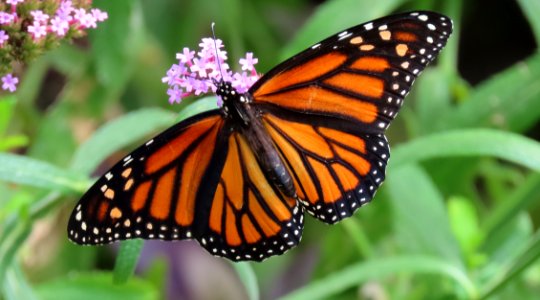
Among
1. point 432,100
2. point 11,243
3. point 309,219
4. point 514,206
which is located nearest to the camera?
point 11,243

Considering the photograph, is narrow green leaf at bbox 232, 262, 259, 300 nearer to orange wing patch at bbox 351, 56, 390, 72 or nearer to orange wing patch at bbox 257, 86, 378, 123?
orange wing patch at bbox 257, 86, 378, 123

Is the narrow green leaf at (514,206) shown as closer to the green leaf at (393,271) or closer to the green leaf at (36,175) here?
the green leaf at (393,271)

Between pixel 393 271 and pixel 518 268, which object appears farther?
pixel 393 271

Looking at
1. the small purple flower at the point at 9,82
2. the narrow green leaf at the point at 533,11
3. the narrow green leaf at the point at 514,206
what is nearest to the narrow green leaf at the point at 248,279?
the small purple flower at the point at 9,82

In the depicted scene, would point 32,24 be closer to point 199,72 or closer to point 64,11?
point 64,11

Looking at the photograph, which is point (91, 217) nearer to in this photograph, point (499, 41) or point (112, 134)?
point (112, 134)

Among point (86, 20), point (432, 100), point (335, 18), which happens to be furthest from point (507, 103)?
point (86, 20)

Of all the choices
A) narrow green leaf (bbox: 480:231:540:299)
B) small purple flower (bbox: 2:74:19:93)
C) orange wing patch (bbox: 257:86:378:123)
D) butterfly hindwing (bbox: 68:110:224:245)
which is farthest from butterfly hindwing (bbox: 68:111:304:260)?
narrow green leaf (bbox: 480:231:540:299)
